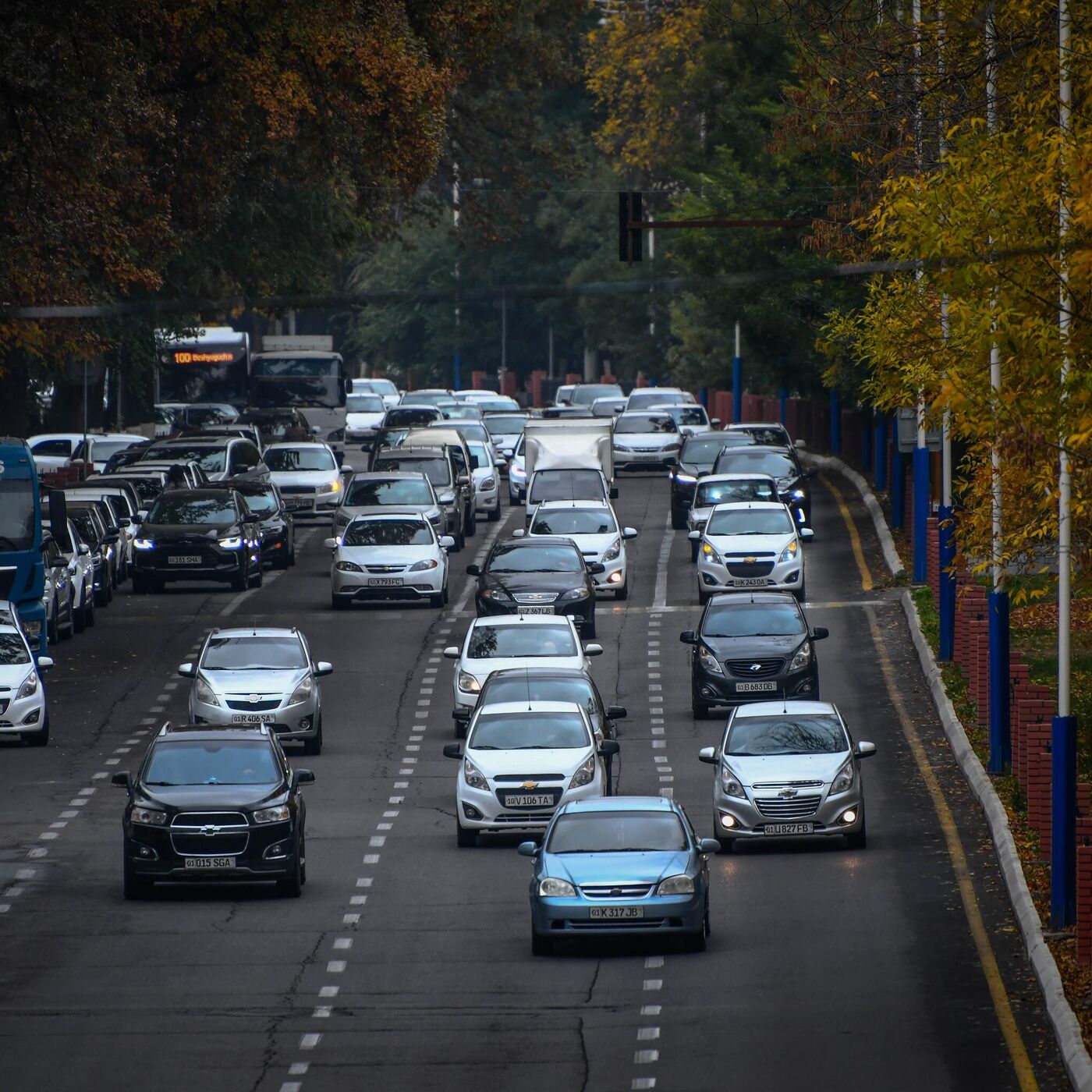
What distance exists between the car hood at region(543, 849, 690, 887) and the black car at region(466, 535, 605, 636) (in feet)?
56.3

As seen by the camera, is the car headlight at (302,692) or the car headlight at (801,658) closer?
the car headlight at (302,692)

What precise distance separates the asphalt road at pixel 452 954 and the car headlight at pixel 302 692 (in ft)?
2.60

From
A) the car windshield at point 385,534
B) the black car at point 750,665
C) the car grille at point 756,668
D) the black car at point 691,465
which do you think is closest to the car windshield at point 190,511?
the car windshield at point 385,534

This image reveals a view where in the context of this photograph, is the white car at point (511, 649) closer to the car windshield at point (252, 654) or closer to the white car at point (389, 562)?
the car windshield at point (252, 654)

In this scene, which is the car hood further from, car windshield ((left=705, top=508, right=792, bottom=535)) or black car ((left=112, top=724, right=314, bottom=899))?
car windshield ((left=705, top=508, right=792, bottom=535))

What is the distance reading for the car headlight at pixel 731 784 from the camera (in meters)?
24.4

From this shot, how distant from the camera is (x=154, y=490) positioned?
48.4 meters

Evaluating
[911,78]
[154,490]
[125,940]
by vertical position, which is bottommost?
[125,940]

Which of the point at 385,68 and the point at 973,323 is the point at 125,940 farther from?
the point at 385,68

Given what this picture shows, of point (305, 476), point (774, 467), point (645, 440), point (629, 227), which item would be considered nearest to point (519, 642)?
point (629, 227)

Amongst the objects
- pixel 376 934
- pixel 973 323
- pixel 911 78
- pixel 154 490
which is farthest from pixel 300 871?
pixel 154 490

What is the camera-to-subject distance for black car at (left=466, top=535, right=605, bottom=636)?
37.3 m

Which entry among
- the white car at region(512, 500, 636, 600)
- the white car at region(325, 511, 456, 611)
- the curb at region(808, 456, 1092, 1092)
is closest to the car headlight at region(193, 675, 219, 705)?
the curb at region(808, 456, 1092, 1092)

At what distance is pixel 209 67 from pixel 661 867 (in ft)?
73.8
